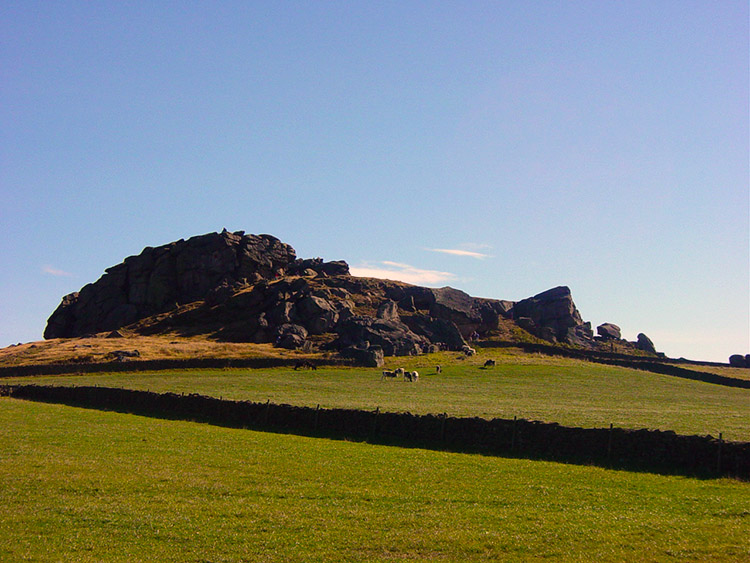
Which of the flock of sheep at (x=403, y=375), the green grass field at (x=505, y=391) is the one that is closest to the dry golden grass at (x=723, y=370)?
the green grass field at (x=505, y=391)

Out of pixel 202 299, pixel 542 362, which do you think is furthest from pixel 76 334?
pixel 542 362

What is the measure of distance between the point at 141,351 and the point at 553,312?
98.7 metres

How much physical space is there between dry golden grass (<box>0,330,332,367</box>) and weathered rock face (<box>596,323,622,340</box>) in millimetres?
92573

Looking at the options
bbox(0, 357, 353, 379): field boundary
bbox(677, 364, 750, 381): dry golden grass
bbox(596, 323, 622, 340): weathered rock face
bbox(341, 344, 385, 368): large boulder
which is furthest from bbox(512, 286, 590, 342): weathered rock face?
bbox(0, 357, 353, 379): field boundary

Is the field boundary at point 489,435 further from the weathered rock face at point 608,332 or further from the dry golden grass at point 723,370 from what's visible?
the weathered rock face at point 608,332

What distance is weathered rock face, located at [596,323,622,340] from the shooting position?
164250 millimetres

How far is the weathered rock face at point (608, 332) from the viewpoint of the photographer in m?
164

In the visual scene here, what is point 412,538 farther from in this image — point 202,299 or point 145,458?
point 202,299

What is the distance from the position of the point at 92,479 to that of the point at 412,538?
1437cm

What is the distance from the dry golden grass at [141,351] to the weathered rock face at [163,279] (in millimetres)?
31160

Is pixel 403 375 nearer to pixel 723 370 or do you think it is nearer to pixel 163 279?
pixel 723 370

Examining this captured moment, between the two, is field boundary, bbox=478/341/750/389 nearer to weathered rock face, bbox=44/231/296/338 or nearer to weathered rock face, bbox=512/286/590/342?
weathered rock face, bbox=512/286/590/342

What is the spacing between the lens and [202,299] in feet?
519

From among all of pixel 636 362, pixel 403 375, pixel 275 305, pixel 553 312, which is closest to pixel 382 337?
pixel 403 375
